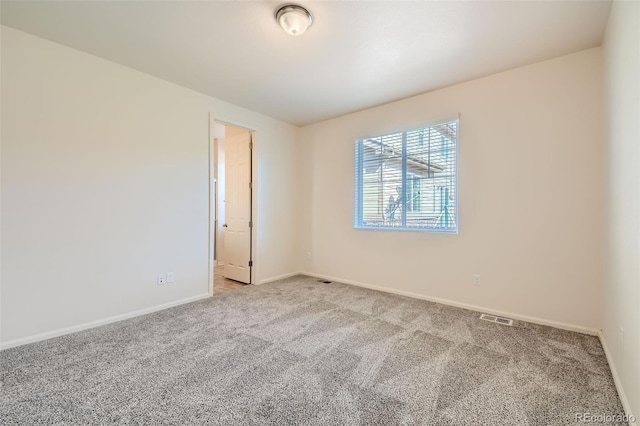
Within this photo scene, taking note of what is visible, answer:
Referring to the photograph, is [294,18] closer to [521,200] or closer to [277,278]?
[521,200]

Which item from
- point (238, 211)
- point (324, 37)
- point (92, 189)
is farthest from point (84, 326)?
point (324, 37)

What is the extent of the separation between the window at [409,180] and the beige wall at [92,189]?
223cm

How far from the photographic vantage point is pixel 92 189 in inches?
105

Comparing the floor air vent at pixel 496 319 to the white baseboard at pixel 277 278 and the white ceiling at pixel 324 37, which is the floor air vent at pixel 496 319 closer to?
the white ceiling at pixel 324 37

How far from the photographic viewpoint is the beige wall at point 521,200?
8.34 feet

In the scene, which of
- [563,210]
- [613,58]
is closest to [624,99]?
[613,58]

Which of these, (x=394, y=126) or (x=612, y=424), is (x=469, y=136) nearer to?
(x=394, y=126)

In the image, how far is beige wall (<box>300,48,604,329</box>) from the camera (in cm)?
254

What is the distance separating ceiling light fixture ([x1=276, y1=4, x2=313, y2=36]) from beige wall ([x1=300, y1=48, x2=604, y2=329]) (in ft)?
6.65

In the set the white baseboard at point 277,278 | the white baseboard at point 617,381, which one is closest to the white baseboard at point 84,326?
the white baseboard at point 277,278

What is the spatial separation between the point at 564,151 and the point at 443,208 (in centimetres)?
124

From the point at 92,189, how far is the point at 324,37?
263 centimetres

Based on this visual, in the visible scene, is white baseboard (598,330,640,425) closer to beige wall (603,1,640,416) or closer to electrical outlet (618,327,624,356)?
beige wall (603,1,640,416)

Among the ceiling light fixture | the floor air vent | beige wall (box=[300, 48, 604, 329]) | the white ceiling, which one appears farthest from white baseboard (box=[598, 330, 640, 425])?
the ceiling light fixture
